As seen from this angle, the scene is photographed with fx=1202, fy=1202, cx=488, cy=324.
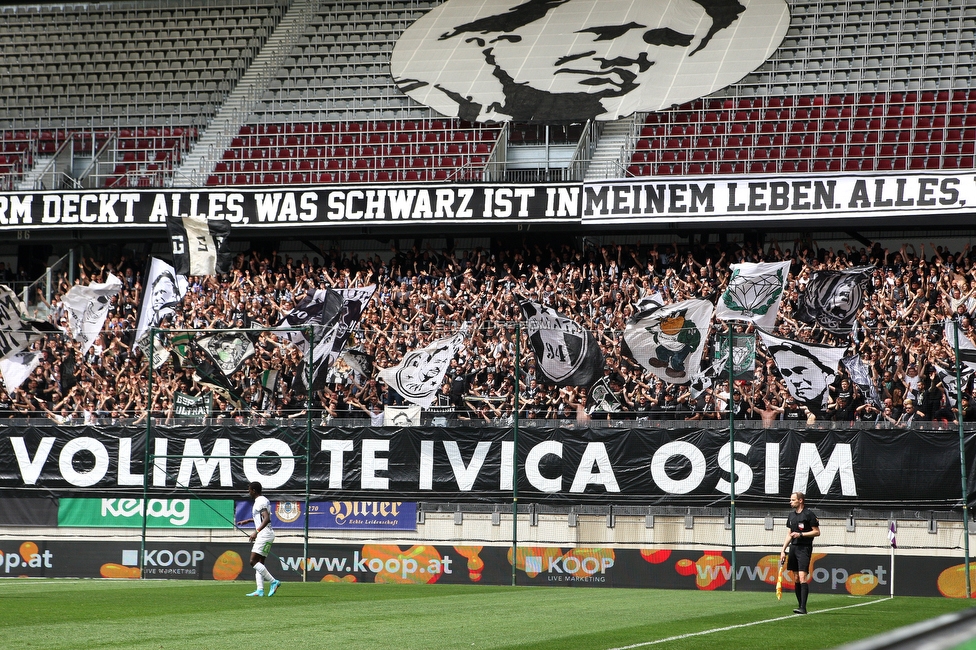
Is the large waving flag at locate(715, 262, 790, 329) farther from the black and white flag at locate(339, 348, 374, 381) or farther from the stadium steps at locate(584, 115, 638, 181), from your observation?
the stadium steps at locate(584, 115, 638, 181)

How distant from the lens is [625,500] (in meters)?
20.4

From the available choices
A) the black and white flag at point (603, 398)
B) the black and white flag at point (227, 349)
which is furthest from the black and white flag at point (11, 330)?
the black and white flag at point (603, 398)

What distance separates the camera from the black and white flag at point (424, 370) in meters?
20.6

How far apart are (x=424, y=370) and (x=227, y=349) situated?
3.67 meters

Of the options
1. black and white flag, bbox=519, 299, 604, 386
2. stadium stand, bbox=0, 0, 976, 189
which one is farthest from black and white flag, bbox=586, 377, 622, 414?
stadium stand, bbox=0, 0, 976, 189

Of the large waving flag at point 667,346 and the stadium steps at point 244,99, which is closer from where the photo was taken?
the large waving flag at point 667,346

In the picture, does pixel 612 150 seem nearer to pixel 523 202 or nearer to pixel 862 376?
pixel 523 202

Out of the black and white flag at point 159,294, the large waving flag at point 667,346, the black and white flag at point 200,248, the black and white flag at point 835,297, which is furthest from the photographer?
the black and white flag at point 159,294

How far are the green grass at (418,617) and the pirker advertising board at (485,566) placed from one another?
40.3 inches

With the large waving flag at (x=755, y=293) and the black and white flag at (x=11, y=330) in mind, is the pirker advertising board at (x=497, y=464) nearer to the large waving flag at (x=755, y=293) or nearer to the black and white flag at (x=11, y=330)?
the black and white flag at (x=11, y=330)

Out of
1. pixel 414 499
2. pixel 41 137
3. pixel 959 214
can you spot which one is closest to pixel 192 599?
pixel 414 499

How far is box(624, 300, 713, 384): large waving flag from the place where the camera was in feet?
63.8

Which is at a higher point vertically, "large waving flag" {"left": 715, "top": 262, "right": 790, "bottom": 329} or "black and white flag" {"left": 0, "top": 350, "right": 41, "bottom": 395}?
"large waving flag" {"left": 715, "top": 262, "right": 790, "bottom": 329}

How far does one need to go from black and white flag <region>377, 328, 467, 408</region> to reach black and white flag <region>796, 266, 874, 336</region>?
6.73m
